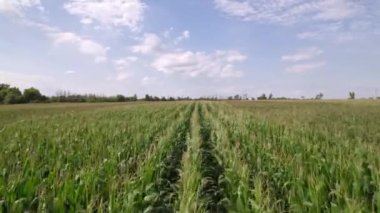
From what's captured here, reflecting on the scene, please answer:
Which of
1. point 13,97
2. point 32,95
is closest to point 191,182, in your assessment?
point 13,97

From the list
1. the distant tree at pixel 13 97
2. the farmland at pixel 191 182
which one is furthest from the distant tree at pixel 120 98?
the farmland at pixel 191 182

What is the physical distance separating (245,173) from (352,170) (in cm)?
185

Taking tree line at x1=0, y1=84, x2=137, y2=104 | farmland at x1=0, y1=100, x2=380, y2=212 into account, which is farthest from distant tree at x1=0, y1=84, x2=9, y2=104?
farmland at x1=0, y1=100, x2=380, y2=212

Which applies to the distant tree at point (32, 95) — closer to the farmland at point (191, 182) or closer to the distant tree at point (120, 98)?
the distant tree at point (120, 98)

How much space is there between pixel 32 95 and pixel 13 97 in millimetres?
8714

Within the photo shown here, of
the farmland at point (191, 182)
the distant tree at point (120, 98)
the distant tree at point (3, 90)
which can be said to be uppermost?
the distant tree at point (3, 90)

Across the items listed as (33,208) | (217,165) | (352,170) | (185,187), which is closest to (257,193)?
(185,187)

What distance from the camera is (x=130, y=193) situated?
5.53 m

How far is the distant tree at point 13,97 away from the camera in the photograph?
9012cm

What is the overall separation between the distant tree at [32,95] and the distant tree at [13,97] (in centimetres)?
178

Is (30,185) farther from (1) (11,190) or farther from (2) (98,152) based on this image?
(2) (98,152)

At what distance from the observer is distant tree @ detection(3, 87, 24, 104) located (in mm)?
90125

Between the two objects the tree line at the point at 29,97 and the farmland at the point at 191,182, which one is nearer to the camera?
the farmland at the point at 191,182

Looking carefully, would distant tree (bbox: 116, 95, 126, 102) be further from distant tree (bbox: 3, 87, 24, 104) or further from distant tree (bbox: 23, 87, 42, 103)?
distant tree (bbox: 3, 87, 24, 104)
